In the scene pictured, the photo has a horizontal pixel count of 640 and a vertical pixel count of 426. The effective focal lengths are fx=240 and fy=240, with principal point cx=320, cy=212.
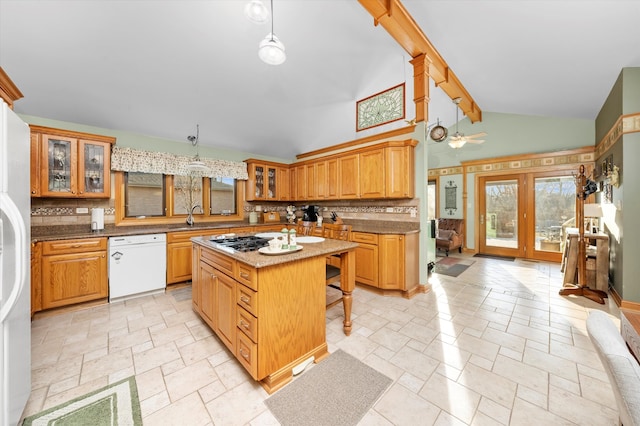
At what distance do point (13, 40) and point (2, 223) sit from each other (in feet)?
7.22

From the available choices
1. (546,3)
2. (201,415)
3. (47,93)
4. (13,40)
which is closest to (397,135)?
(546,3)

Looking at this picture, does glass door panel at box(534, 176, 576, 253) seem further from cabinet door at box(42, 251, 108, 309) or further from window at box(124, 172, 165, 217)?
cabinet door at box(42, 251, 108, 309)

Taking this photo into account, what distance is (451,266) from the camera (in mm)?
4777

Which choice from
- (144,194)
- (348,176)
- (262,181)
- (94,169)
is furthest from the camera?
(262,181)

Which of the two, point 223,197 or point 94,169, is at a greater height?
point 94,169

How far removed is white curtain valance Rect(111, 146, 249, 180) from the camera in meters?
3.59

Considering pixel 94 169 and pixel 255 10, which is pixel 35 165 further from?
pixel 255 10

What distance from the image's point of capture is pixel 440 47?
129 inches

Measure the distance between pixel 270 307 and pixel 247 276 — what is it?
0.26 metres

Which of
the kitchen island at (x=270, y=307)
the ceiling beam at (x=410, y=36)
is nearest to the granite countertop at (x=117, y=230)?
the kitchen island at (x=270, y=307)

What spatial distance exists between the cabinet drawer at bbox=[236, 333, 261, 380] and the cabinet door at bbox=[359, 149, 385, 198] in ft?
9.07

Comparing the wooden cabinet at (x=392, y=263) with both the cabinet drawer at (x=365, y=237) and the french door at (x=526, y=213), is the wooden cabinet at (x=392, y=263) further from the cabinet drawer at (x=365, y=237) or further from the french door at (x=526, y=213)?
the french door at (x=526, y=213)

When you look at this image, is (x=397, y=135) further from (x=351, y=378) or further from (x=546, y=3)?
(x=351, y=378)

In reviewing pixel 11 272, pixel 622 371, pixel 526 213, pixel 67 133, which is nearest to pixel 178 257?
pixel 67 133
